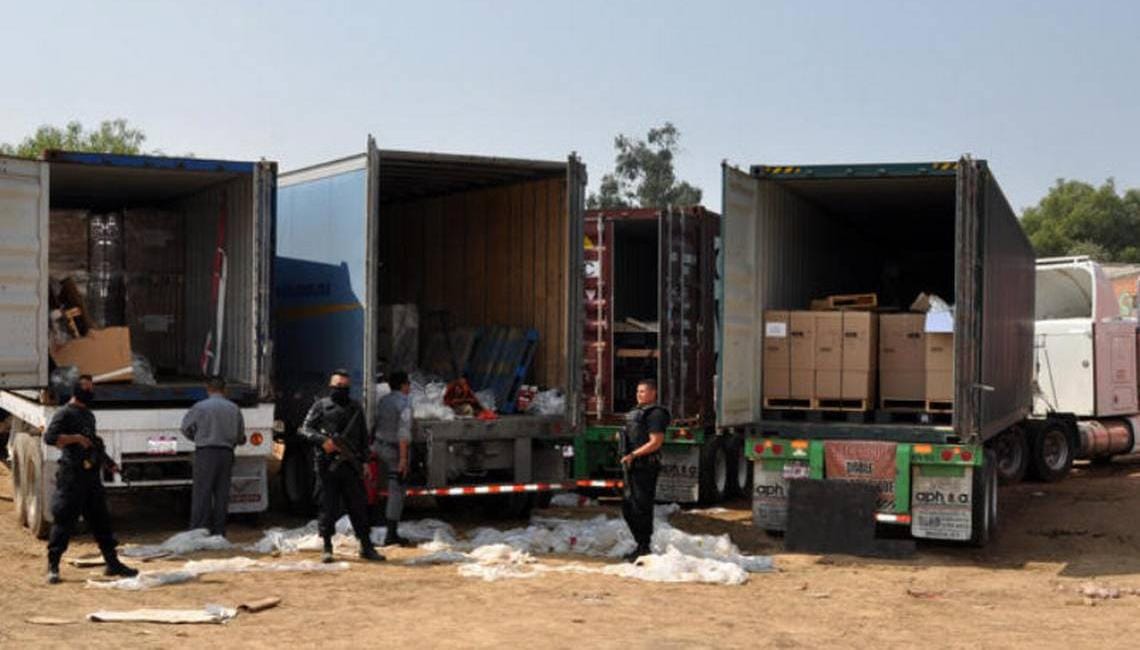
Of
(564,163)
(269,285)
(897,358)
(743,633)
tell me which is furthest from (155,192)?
(743,633)

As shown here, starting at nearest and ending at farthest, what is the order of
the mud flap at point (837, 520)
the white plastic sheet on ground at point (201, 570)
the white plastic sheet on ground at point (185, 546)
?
the white plastic sheet on ground at point (201, 570)
the white plastic sheet on ground at point (185, 546)
the mud flap at point (837, 520)

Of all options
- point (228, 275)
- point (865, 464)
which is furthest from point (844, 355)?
point (228, 275)

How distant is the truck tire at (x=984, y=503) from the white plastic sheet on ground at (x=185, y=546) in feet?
20.3

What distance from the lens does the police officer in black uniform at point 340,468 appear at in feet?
38.4

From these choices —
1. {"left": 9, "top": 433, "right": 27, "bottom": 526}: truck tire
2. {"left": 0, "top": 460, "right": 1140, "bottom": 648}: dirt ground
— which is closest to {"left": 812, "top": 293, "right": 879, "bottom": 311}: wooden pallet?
{"left": 0, "top": 460, "right": 1140, "bottom": 648}: dirt ground

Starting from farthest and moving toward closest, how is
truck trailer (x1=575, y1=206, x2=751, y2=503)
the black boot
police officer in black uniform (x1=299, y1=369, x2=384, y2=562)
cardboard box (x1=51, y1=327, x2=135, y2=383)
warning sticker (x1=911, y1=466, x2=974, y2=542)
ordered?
truck trailer (x1=575, y1=206, x2=751, y2=503), cardboard box (x1=51, y1=327, x2=135, y2=383), the black boot, warning sticker (x1=911, y1=466, x2=974, y2=542), police officer in black uniform (x1=299, y1=369, x2=384, y2=562)

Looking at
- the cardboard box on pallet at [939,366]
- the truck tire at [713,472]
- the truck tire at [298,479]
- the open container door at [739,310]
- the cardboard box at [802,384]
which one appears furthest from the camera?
the truck tire at [713,472]

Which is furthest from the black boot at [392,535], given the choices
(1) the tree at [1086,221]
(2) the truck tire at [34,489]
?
(1) the tree at [1086,221]

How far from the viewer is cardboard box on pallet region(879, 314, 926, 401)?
13266mm

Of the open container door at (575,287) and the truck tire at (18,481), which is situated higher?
the open container door at (575,287)

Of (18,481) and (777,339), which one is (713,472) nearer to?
(777,339)

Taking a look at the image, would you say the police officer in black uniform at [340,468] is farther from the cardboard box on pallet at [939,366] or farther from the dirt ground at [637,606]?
the cardboard box on pallet at [939,366]

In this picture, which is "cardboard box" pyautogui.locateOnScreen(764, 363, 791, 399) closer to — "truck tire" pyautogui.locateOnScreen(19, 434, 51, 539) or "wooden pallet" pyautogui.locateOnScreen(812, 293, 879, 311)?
"wooden pallet" pyautogui.locateOnScreen(812, 293, 879, 311)

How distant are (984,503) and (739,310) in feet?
8.63
